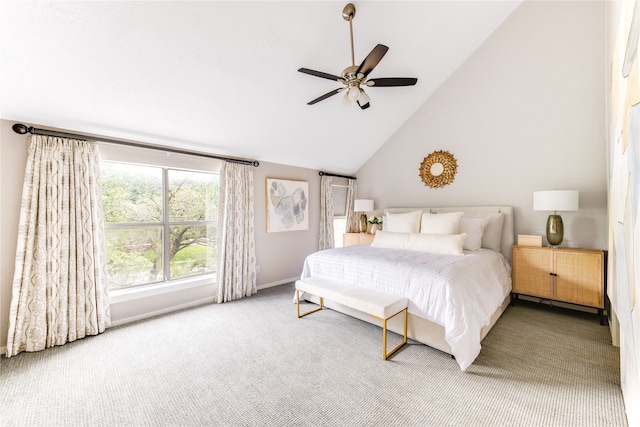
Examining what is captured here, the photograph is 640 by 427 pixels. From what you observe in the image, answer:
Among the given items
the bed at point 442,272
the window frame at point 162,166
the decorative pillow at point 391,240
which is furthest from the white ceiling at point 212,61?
the bed at point 442,272

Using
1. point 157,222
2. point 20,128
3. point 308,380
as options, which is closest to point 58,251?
point 157,222

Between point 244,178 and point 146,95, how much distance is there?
63.3 inches

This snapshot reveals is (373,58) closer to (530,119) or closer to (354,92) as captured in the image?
(354,92)

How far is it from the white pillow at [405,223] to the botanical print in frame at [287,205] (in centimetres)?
156

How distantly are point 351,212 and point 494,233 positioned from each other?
2695 millimetres

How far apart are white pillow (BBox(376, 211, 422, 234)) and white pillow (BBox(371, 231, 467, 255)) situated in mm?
406

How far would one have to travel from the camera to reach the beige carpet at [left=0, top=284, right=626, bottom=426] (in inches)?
64.0

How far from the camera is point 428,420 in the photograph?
1.59 meters

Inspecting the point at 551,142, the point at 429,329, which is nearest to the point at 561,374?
the point at 429,329

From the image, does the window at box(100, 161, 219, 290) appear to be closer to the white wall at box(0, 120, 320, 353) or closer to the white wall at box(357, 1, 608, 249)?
the white wall at box(0, 120, 320, 353)

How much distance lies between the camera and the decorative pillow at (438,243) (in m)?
3.11

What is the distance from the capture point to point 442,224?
3566 millimetres

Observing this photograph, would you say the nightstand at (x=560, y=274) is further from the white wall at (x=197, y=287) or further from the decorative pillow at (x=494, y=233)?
the white wall at (x=197, y=287)

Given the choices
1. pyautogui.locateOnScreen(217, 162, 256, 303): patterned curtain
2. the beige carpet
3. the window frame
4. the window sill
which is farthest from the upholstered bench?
the window frame
